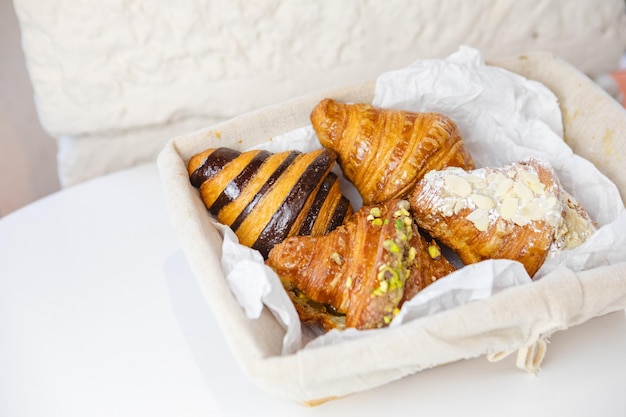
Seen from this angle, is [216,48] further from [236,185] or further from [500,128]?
[500,128]

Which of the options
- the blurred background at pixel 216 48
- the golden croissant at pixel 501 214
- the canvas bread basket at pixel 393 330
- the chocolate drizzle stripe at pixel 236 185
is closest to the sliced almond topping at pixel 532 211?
the golden croissant at pixel 501 214

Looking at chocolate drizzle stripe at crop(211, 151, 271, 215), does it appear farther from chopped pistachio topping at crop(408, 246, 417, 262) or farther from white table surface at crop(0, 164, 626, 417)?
chopped pistachio topping at crop(408, 246, 417, 262)

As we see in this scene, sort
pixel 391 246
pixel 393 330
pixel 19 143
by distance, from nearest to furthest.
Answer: pixel 393 330, pixel 391 246, pixel 19 143

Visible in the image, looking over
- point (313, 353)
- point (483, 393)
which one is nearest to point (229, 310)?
point (313, 353)

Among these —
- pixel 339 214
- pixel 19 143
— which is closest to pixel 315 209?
pixel 339 214

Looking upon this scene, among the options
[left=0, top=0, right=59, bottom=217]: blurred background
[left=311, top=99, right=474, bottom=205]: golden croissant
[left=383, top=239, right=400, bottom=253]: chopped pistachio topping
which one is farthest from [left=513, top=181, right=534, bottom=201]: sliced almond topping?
[left=0, top=0, right=59, bottom=217]: blurred background

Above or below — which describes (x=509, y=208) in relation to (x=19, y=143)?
above
